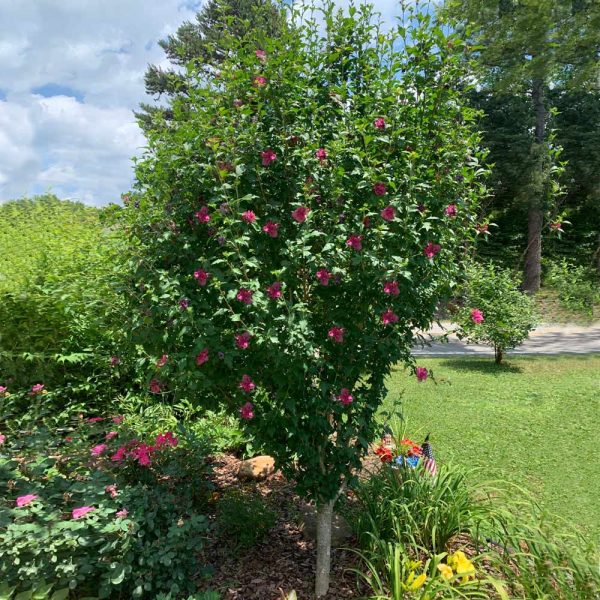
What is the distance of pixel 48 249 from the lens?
16.3 feet

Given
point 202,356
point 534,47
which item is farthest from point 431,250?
point 534,47

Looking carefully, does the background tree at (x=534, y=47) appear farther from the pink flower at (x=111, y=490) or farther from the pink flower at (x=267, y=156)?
the pink flower at (x=111, y=490)

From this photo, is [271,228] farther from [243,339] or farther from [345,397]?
[345,397]

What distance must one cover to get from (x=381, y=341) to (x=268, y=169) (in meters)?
1.04

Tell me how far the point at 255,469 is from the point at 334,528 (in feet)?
3.15

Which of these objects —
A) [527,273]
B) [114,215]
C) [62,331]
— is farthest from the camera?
[527,273]

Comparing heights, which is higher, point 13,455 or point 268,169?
point 268,169

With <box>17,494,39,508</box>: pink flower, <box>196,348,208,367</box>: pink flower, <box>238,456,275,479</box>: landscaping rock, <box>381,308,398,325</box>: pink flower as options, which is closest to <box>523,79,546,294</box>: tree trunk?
<box>238,456,275,479</box>: landscaping rock

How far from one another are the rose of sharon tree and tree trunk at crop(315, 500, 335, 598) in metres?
0.01

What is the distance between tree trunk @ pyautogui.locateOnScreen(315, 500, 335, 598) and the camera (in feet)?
8.61

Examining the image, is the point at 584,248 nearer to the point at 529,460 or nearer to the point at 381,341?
the point at 529,460

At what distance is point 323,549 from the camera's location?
2.66 metres

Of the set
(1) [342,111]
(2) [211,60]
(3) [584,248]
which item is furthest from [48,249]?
(3) [584,248]

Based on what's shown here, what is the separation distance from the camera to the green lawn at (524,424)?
4188mm
